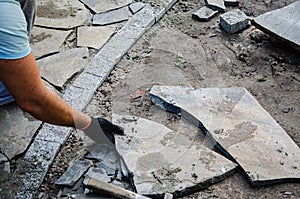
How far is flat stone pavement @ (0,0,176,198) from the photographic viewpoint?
11.8 ft

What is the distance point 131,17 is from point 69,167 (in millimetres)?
2182

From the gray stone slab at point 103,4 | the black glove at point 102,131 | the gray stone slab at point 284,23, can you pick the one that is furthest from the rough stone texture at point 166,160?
the gray stone slab at point 103,4

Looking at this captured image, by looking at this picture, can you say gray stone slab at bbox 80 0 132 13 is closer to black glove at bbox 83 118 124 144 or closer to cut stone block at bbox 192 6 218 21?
cut stone block at bbox 192 6 218 21

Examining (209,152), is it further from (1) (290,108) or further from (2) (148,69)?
Result: (2) (148,69)

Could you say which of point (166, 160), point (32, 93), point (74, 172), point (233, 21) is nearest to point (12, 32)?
point (32, 93)

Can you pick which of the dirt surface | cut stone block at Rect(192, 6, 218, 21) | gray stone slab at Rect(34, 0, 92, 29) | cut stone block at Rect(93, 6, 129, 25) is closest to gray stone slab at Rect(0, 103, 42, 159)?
the dirt surface

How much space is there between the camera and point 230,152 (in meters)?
3.52

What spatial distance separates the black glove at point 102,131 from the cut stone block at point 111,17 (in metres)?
1.70

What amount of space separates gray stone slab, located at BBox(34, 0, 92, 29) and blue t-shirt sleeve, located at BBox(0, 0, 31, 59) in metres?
2.19

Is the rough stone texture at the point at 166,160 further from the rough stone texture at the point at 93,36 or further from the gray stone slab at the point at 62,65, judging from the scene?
the rough stone texture at the point at 93,36

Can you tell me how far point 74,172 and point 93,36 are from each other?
186 cm

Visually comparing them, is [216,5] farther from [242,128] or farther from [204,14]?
[242,128]

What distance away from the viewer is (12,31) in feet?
8.98

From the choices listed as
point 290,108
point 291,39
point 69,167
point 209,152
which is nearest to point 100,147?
point 69,167
